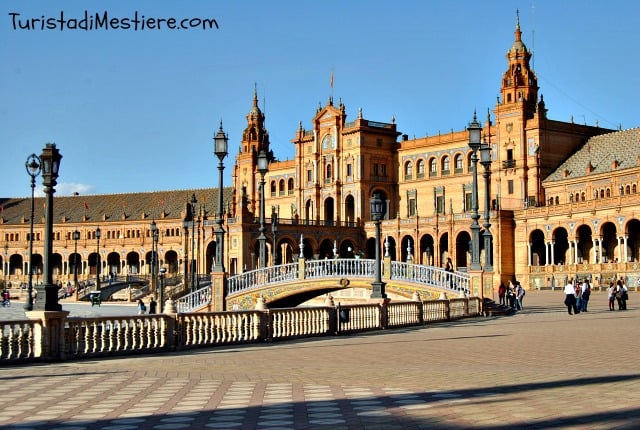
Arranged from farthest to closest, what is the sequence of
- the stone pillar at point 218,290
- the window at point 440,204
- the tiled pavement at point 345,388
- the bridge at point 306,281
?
the window at point 440,204
the bridge at point 306,281
the stone pillar at point 218,290
the tiled pavement at point 345,388

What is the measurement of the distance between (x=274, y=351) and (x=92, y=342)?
3.94m

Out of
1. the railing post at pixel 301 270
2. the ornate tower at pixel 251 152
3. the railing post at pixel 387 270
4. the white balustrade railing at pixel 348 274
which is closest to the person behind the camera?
the white balustrade railing at pixel 348 274

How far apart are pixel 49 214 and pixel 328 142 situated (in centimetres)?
8274

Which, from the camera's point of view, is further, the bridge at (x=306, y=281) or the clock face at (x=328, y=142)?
the clock face at (x=328, y=142)

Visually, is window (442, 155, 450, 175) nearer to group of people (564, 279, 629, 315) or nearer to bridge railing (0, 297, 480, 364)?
group of people (564, 279, 629, 315)

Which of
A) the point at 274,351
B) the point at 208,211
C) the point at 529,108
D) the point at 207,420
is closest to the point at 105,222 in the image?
the point at 208,211

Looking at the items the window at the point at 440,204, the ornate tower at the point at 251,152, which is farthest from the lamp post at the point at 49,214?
the ornate tower at the point at 251,152

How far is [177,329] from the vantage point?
2050cm

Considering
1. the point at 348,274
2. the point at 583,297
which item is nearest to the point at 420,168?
the point at 348,274

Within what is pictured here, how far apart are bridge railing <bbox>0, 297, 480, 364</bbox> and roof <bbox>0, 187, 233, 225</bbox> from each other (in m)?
87.5

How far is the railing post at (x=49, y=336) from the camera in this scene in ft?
57.0

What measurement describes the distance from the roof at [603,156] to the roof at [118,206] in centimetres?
4767

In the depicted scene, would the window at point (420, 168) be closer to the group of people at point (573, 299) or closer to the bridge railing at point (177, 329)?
the group of people at point (573, 299)

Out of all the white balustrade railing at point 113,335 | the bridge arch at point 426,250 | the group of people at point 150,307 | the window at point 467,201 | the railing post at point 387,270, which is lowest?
the group of people at point 150,307
